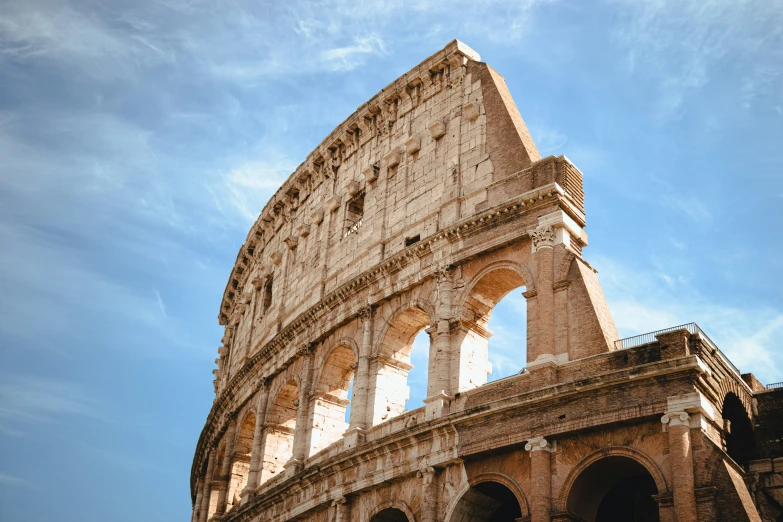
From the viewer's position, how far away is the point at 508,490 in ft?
63.6

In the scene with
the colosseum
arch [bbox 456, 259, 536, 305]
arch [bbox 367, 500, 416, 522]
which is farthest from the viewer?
arch [bbox 456, 259, 536, 305]

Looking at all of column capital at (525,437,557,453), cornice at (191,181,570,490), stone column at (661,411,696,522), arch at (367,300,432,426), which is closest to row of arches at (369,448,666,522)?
stone column at (661,411,696,522)

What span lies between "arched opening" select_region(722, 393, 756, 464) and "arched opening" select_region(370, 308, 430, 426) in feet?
23.9

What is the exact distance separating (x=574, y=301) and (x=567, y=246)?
4.56ft

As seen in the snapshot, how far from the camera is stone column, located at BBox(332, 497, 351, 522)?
70.1 feet

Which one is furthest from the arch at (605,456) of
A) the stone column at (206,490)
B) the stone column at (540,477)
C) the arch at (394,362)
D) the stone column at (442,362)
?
the stone column at (206,490)

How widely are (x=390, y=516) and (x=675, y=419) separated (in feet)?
23.8

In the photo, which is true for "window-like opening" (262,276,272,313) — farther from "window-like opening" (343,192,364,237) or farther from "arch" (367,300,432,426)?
"arch" (367,300,432,426)

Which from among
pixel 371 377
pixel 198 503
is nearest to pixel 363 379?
pixel 371 377

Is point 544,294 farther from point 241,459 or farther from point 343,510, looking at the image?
point 241,459

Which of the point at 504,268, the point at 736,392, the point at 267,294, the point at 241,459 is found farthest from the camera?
the point at 267,294

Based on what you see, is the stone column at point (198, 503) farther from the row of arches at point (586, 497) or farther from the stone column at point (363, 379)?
the row of arches at point (586, 497)

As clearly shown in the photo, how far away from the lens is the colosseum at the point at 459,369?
56.1ft

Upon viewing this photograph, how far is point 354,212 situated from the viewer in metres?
27.7
